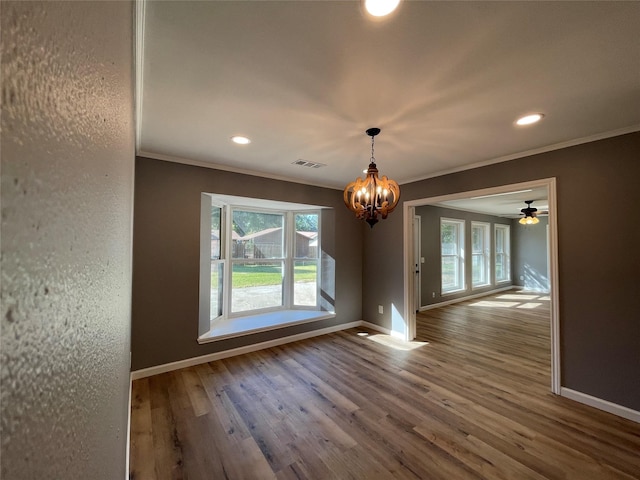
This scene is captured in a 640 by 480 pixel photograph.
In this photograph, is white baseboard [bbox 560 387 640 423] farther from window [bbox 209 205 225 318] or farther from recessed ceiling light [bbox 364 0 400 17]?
window [bbox 209 205 225 318]

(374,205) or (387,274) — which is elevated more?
(374,205)

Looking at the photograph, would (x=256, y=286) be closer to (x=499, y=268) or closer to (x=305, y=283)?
(x=305, y=283)

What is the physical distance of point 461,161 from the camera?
10.1 feet

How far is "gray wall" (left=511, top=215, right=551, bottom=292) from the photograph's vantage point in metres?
7.60

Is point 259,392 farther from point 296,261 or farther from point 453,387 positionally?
point 296,261

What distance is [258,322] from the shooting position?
12.3ft

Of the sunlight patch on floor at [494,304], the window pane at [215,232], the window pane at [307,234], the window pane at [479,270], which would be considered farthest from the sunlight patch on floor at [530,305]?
the window pane at [215,232]

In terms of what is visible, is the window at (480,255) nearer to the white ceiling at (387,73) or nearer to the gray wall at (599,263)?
the gray wall at (599,263)

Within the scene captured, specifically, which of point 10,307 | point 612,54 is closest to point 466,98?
point 612,54

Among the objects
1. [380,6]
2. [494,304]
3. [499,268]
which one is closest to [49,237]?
[380,6]

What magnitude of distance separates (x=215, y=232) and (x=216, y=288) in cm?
76

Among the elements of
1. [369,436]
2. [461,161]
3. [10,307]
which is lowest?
[369,436]

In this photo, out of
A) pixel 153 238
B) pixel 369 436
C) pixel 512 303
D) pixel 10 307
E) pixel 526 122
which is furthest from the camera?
pixel 512 303

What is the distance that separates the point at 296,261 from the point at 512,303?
520 cm
